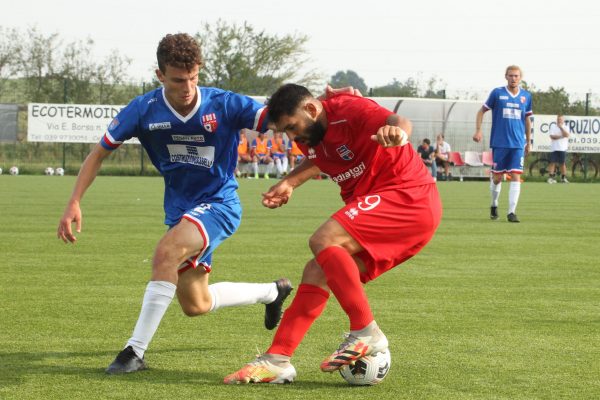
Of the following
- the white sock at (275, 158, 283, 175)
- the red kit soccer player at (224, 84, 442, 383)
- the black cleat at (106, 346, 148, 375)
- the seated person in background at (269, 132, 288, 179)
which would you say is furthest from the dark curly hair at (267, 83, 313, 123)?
the seated person in background at (269, 132, 288, 179)

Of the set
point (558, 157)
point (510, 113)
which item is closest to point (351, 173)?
point (510, 113)

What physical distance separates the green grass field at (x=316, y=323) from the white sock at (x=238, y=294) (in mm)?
200

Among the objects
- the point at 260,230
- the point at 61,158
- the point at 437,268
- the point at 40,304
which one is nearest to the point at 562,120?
the point at 61,158

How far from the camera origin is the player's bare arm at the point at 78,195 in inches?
215

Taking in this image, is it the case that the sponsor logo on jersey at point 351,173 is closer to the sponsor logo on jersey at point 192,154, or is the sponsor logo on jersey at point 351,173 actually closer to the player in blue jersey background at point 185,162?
the player in blue jersey background at point 185,162

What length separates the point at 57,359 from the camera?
5531mm

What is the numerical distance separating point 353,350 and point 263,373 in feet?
1.63

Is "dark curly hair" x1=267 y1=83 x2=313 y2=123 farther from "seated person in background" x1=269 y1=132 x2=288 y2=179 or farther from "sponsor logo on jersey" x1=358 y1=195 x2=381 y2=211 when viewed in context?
"seated person in background" x1=269 y1=132 x2=288 y2=179

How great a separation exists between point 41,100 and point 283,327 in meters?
41.2

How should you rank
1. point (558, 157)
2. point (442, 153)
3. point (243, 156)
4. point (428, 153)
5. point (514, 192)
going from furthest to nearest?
point (243, 156) < point (442, 153) < point (558, 157) < point (428, 153) < point (514, 192)

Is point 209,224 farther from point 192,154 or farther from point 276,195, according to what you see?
point 276,195

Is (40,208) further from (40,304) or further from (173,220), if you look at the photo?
(173,220)

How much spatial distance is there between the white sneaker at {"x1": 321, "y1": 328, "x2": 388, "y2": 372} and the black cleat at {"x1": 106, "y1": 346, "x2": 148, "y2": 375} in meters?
1.00

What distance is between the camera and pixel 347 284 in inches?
194
